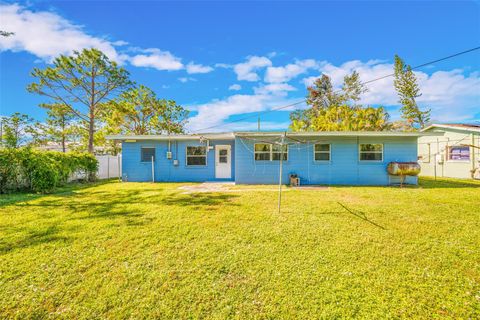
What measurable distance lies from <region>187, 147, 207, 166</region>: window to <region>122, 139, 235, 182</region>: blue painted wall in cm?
20

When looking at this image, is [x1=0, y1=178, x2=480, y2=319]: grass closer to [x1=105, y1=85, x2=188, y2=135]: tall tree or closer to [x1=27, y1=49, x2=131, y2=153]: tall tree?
[x1=27, y1=49, x2=131, y2=153]: tall tree

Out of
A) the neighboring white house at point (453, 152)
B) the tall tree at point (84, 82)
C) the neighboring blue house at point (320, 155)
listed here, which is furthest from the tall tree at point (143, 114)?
the neighboring white house at point (453, 152)

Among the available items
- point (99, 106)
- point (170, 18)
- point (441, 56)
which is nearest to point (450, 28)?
point (441, 56)

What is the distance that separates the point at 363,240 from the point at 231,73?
1939cm

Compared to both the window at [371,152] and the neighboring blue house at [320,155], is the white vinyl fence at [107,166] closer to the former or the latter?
the neighboring blue house at [320,155]

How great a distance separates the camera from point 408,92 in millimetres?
22922

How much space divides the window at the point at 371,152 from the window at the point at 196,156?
7.73m

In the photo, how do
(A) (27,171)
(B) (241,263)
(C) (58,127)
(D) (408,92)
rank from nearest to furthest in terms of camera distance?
(B) (241,263)
(A) (27,171)
(C) (58,127)
(D) (408,92)

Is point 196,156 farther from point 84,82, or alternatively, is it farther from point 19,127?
point 19,127

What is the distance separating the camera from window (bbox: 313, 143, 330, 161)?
979 cm

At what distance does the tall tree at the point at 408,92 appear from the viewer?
894 inches

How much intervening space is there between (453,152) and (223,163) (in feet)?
47.6

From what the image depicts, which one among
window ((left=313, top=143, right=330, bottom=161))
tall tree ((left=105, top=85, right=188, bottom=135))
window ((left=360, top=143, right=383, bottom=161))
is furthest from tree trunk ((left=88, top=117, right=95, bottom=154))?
window ((left=360, top=143, right=383, bottom=161))

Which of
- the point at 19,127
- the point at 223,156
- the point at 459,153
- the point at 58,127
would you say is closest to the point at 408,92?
the point at 459,153
